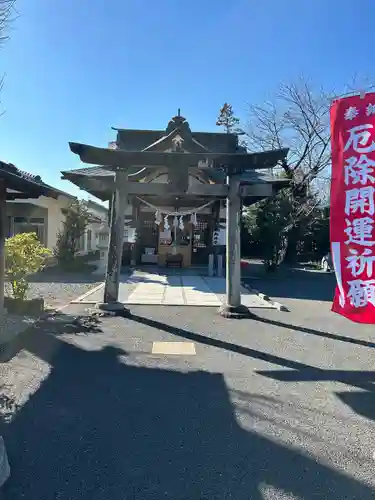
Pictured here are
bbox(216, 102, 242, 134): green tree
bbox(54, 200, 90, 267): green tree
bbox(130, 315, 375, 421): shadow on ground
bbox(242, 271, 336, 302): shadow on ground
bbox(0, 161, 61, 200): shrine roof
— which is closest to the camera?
bbox(130, 315, 375, 421): shadow on ground

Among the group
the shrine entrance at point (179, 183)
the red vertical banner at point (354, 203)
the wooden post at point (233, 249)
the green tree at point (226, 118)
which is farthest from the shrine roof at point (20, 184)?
the green tree at point (226, 118)

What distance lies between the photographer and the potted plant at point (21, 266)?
735cm

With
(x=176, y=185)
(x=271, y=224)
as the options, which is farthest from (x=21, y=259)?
(x=271, y=224)

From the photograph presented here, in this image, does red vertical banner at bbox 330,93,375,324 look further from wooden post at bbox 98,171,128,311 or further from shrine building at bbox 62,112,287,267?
shrine building at bbox 62,112,287,267

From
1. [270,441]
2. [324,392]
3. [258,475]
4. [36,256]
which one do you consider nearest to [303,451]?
[270,441]

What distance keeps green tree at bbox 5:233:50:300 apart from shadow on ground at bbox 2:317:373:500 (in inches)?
145

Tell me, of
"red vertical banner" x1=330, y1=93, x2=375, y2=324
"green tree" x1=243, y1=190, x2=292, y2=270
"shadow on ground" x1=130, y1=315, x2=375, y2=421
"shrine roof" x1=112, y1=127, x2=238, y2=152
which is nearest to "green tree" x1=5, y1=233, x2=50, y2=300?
"shadow on ground" x1=130, y1=315, x2=375, y2=421

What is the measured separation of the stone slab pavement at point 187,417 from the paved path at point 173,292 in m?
2.85

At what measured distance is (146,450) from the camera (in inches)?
116

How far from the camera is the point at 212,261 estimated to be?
1564cm

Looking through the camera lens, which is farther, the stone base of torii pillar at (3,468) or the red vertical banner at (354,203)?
the red vertical banner at (354,203)

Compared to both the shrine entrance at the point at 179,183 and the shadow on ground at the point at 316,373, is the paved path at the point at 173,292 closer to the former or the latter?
the shrine entrance at the point at 179,183

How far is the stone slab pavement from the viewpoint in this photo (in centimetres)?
258

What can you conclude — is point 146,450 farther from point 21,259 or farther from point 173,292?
point 173,292
